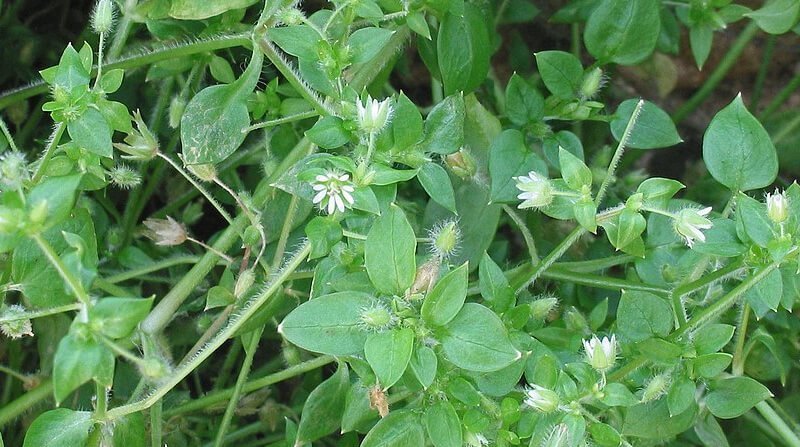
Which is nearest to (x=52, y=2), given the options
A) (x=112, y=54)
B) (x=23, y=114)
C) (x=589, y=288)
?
(x=23, y=114)

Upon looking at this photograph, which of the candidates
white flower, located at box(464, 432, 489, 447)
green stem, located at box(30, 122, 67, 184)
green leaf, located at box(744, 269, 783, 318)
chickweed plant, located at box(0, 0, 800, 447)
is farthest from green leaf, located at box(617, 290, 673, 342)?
green stem, located at box(30, 122, 67, 184)

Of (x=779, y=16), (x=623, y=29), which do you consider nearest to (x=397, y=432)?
(x=623, y=29)

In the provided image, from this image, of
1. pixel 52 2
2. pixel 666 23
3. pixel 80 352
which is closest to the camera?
pixel 80 352

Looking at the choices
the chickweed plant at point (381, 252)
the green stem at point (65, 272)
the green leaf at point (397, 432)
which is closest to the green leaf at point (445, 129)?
the chickweed plant at point (381, 252)

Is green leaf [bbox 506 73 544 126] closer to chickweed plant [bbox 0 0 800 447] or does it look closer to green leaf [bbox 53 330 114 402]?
chickweed plant [bbox 0 0 800 447]

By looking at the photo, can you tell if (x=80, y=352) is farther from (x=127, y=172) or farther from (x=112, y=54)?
(x=112, y=54)

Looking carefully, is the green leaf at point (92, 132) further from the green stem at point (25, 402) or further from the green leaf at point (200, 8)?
the green stem at point (25, 402)
